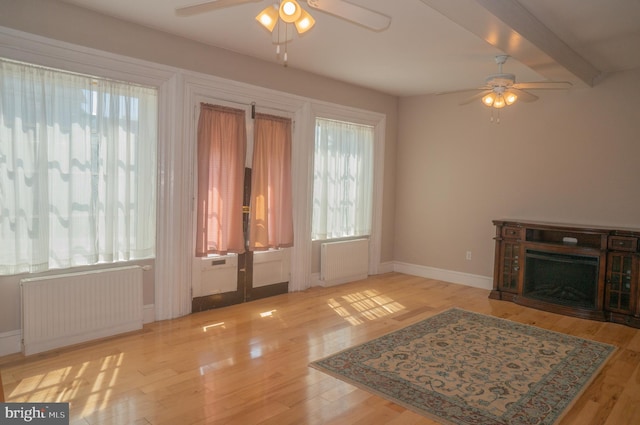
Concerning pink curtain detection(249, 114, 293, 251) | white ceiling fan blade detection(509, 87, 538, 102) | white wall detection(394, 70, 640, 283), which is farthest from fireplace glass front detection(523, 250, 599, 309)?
pink curtain detection(249, 114, 293, 251)

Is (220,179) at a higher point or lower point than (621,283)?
higher

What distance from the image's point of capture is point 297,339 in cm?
394

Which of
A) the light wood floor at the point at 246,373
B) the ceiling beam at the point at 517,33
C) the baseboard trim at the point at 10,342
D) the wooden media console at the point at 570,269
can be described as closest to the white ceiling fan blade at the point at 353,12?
the ceiling beam at the point at 517,33

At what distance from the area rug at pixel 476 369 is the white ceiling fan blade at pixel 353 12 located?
2367mm

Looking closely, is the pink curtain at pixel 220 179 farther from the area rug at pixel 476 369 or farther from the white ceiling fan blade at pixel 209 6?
the white ceiling fan blade at pixel 209 6

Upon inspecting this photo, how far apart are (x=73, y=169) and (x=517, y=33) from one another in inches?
151

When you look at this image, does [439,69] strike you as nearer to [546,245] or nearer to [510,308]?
[546,245]

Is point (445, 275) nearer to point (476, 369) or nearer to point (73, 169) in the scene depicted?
point (476, 369)

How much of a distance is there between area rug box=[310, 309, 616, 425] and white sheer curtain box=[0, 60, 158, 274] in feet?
7.35

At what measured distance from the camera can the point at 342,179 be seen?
6246 mm

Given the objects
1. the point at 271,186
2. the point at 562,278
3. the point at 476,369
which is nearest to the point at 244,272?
the point at 271,186

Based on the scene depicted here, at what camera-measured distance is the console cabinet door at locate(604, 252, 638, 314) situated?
182 inches

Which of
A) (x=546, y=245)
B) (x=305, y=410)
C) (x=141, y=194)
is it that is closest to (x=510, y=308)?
(x=546, y=245)

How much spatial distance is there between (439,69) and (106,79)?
3.63 m
